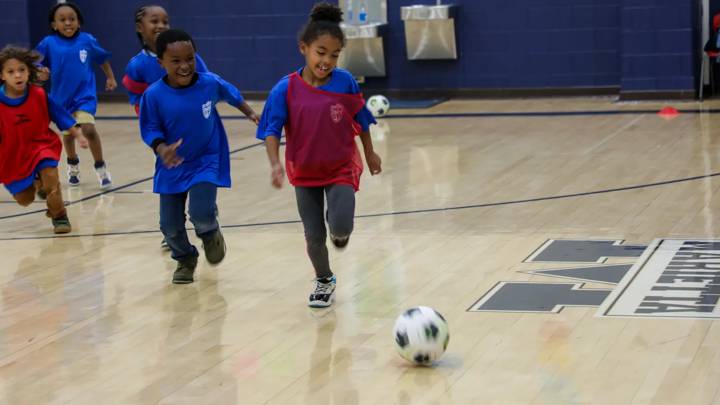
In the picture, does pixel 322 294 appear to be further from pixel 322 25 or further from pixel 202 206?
pixel 322 25

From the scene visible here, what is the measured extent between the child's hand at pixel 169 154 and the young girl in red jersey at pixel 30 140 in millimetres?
1898

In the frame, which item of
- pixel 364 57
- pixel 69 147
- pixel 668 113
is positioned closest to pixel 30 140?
→ pixel 69 147

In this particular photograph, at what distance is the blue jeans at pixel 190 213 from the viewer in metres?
6.35

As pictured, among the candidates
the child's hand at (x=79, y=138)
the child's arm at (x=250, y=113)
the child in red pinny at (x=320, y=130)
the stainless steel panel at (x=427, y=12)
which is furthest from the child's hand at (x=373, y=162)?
the stainless steel panel at (x=427, y=12)

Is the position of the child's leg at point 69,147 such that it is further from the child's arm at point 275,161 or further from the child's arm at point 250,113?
the child's arm at point 275,161

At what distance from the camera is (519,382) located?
4516 millimetres

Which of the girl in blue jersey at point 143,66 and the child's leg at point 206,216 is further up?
the girl in blue jersey at point 143,66

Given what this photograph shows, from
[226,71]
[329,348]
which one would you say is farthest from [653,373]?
[226,71]

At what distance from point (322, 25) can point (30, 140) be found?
3206 millimetres

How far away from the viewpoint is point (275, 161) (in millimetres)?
5570

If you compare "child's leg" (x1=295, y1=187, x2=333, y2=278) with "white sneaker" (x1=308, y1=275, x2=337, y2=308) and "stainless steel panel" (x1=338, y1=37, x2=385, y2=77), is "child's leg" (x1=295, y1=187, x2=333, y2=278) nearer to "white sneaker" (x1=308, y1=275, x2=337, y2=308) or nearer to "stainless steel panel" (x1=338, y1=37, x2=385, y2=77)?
"white sneaker" (x1=308, y1=275, x2=337, y2=308)

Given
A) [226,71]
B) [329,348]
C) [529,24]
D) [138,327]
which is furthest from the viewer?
[226,71]

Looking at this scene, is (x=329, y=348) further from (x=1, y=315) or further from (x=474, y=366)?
(x=1, y=315)

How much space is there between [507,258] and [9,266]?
2923 mm
